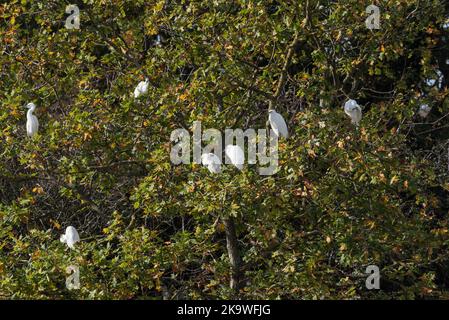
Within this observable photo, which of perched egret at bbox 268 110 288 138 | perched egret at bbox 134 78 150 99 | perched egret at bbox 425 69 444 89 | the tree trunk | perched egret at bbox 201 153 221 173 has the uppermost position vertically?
perched egret at bbox 425 69 444 89

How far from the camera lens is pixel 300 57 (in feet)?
23.5

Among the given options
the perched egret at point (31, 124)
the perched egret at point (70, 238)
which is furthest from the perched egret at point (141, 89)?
the perched egret at point (70, 238)

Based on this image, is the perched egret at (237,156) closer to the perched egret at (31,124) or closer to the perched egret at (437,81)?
the perched egret at (31,124)

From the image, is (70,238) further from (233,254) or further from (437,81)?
(437,81)

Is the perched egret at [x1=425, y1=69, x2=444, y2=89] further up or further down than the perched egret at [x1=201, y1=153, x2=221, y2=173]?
further up

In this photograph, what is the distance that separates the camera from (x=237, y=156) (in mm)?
5645

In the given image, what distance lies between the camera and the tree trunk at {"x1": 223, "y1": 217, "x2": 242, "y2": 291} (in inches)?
243

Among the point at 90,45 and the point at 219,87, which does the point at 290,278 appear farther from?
the point at 90,45

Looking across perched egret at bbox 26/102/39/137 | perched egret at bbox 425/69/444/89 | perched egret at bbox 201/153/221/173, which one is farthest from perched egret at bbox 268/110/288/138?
perched egret at bbox 425/69/444/89

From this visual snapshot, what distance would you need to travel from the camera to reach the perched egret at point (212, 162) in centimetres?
560

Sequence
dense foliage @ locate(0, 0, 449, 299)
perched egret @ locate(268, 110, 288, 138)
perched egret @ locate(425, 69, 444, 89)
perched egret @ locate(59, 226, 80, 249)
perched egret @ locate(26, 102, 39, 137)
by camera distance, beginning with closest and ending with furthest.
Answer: dense foliage @ locate(0, 0, 449, 299) → perched egret @ locate(268, 110, 288, 138) → perched egret @ locate(59, 226, 80, 249) → perched egret @ locate(26, 102, 39, 137) → perched egret @ locate(425, 69, 444, 89)

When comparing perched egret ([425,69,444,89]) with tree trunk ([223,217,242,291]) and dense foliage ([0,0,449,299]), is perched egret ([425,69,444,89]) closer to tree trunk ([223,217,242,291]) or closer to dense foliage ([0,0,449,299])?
dense foliage ([0,0,449,299])

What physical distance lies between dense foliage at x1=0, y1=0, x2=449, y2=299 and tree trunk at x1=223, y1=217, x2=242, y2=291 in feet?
0.09
